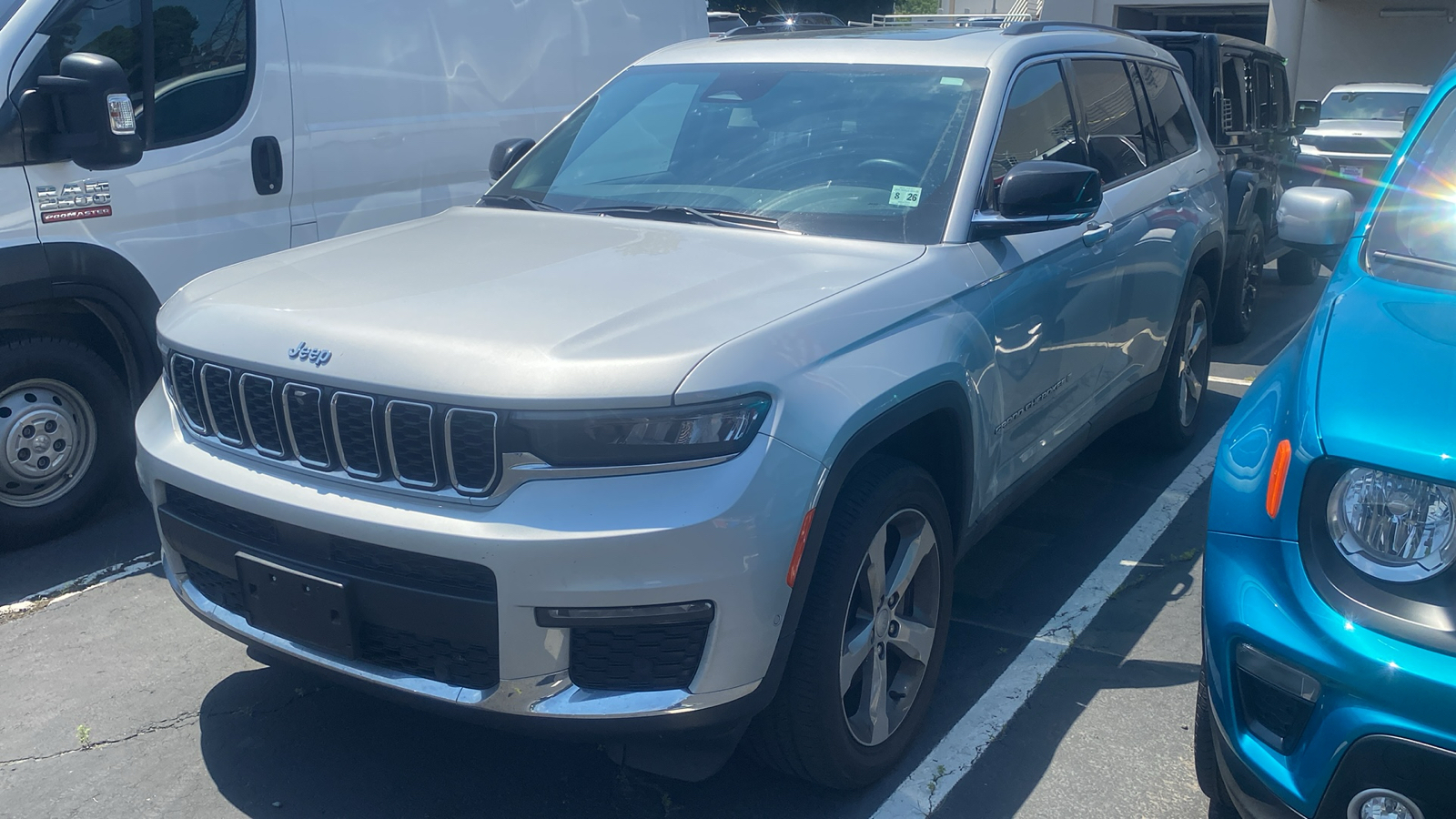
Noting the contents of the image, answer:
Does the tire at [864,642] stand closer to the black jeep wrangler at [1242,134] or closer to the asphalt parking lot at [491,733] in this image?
the asphalt parking lot at [491,733]

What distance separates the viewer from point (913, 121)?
3660 millimetres

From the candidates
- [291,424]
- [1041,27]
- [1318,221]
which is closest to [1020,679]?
[1318,221]

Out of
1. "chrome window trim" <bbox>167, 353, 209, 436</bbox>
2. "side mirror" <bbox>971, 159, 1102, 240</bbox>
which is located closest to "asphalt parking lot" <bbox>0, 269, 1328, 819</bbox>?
"chrome window trim" <bbox>167, 353, 209, 436</bbox>

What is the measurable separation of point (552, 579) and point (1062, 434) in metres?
2.30

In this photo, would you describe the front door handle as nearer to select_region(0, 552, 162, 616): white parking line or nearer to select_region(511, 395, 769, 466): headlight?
select_region(511, 395, 769, 466): headlight

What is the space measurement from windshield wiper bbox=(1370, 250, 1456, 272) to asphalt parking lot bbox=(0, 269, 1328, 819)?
53.6 inches

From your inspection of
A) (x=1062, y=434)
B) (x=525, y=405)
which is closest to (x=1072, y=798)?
(x=1062, y=434)

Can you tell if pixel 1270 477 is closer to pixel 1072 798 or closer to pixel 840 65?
pixel 1072 798

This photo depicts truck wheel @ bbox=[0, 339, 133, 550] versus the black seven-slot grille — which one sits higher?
the black seven-slot grille

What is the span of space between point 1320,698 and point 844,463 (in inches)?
40.3

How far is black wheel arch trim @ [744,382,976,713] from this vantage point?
2.55m

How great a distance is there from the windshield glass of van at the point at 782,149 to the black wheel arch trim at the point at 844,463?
1.68ft

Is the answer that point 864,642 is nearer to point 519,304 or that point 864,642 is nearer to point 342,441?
point 519,304

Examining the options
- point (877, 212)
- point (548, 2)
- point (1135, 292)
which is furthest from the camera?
point (548, 2)
